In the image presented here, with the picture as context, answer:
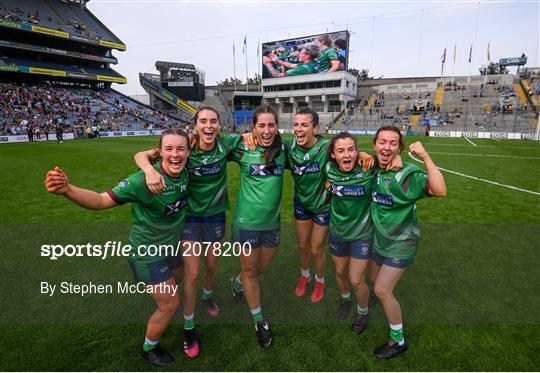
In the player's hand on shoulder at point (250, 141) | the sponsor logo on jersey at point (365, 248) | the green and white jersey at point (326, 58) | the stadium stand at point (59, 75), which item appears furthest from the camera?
the green and white jersey at point (326, 58)

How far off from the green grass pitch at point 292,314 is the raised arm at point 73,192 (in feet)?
5.38

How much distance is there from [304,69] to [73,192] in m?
62.1

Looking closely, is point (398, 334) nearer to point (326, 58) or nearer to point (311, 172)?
point (311, 172)

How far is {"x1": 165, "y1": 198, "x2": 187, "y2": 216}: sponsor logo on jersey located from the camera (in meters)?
3.07

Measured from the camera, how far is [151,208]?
3.00m

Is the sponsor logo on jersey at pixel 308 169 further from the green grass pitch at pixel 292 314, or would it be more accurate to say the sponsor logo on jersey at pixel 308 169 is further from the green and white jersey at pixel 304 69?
the green and white jersey at pixel 304 69

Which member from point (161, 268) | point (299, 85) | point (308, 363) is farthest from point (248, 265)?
point (299, 85)

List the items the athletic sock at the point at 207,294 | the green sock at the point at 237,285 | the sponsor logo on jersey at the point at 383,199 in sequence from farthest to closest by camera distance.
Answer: the green sock at the point at 237,285 → the athletic sock at the point at 207,294 → the sponsor logo on jersey at the point at 383,199

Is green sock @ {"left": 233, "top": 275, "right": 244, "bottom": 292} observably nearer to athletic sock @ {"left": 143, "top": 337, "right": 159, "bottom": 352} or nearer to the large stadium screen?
athletic sock @ {"left": 143, "top": 337, "right": 159, "bottom": 352}

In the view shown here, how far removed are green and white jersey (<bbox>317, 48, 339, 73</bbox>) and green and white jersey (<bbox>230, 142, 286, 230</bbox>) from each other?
58022 mm

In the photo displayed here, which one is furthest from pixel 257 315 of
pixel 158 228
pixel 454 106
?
pixel 454 106

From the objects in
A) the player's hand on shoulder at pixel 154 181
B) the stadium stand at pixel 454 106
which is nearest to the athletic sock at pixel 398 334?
the player's hand on shoulder at pixel 154 181

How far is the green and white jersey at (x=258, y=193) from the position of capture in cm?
349

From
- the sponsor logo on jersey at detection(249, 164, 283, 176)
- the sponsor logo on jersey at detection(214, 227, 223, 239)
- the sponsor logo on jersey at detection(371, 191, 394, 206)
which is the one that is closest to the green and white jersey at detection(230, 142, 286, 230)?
the sponsor logo on jersey at detection(249, 164, 283, 176)
